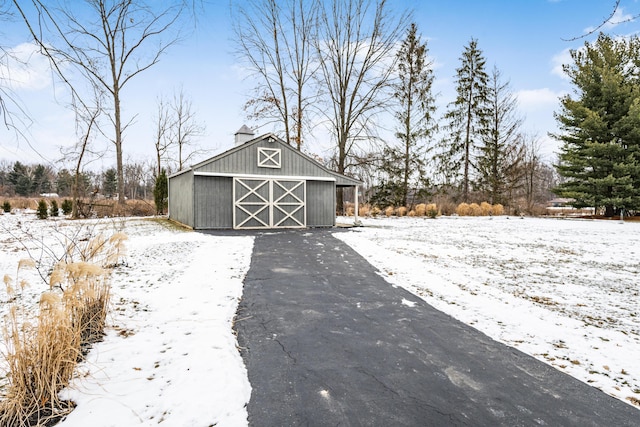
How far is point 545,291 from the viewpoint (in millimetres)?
5094

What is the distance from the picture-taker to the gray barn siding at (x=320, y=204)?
14.2 meters

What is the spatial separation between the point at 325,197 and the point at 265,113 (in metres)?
9.51

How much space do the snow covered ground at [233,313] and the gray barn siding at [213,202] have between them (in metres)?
3.50

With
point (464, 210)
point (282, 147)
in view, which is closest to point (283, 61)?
point (282, 147)

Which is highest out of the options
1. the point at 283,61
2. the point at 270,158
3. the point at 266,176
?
the point at 283,61

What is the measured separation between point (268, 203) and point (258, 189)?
701 mm

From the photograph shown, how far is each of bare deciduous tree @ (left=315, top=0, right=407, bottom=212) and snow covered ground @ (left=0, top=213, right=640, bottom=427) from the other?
1328 cm

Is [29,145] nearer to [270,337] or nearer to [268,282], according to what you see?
[270,337]

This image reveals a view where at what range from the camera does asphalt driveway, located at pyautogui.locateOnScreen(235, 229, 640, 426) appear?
211 centimetres

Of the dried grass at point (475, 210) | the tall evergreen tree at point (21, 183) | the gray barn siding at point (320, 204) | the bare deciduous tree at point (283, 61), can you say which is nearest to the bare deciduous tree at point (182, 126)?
the bare deciduous tree at point (283, 61)

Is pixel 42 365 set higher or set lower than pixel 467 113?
lower

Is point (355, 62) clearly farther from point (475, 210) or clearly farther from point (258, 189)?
point (475, 210)

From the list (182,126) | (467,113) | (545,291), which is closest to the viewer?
(545,291)

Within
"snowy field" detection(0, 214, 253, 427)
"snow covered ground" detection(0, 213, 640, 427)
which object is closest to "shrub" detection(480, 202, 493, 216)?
"snow covered ground" detection(0, 213, 640, 427)
